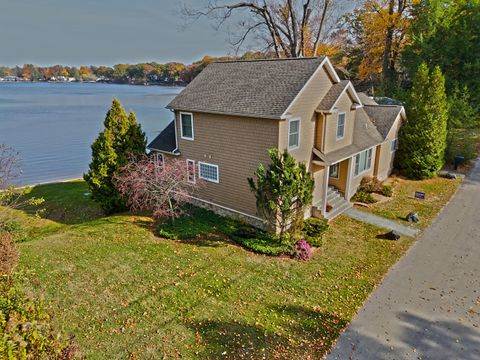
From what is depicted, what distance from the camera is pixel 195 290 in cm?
1103

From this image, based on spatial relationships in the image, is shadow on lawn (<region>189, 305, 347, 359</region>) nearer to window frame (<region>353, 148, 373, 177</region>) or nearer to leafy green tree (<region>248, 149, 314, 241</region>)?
leafy green tree (<region>248, 149, 314, 241</region>)

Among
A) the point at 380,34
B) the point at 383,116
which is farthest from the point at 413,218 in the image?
the point at 380,34

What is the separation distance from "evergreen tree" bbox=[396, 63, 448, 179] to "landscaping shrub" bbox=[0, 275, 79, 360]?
2470 centimetres

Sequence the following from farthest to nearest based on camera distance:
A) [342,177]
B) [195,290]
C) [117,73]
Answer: [117,73] < [342,177] < [195,290]

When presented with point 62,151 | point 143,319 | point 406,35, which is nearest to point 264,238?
point 143,319

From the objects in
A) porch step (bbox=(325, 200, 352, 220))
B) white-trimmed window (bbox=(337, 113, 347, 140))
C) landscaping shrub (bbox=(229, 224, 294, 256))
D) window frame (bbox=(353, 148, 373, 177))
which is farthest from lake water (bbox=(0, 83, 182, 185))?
window frame (bbox=(353, 148, 373, 177))

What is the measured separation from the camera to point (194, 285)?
11.3 metres

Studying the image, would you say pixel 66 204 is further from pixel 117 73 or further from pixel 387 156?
pixel 117 73

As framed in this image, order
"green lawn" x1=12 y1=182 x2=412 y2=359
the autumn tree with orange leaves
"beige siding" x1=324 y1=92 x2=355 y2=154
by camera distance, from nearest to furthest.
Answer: "green lawn" x1=12 y1=182 x2=412 y2=359 < "beige siding" x1=324 y1=92 x2=355 y2=154 < the autumn tree with orange leaves

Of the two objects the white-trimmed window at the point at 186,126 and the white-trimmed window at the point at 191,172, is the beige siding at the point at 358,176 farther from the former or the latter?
the white-trimmed window at the point at 186,126

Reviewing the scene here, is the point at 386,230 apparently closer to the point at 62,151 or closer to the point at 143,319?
the point at 143,319

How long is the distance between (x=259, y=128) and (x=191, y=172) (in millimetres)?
5561

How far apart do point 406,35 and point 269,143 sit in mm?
38029

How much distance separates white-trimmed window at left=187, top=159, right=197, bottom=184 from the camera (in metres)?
18.2
